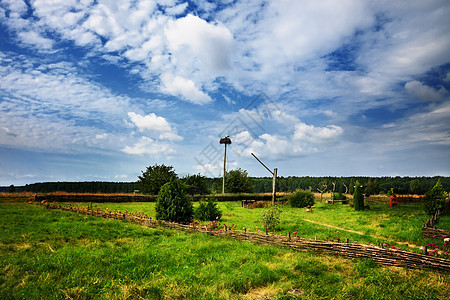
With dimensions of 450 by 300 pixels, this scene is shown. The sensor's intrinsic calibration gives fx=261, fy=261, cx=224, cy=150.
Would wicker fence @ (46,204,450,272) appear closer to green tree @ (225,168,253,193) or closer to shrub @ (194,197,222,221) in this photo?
shrub @ (194,197,222,221)

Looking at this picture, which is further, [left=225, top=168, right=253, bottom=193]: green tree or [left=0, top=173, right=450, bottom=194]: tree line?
[left=225, top=168, right=253, bottom=193]: green tree

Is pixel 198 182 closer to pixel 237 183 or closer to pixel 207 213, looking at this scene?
pixel 237 183

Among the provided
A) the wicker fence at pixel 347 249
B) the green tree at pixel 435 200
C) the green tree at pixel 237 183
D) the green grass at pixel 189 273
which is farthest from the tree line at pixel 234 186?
the green tree at pixel 435 200

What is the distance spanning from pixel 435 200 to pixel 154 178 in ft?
108

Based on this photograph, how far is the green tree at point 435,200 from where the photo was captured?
18909 millimetres

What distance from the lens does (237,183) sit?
45094 mm

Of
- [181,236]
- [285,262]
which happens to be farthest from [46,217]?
[285,262]

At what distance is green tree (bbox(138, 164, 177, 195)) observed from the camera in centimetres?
3847

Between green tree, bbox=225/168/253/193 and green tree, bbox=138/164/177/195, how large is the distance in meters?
9.90

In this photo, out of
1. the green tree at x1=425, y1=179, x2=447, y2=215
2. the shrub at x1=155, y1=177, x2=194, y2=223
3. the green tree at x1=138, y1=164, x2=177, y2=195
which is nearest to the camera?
the shrub at x1=155, y1=177, x2=194, y2=223

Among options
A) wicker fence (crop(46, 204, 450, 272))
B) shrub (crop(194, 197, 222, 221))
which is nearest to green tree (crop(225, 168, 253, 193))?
shrub (crop(194, 197, 222, 221))

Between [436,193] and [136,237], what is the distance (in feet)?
69.2

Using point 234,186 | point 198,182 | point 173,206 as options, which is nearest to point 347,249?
point 173,206

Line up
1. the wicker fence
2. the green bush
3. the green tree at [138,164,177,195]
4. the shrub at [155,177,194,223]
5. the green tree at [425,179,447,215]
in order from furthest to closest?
the green tree at [138,164,177,195], the green bush, the green tree at [425,179,447,215], the shrub at [155,177,194,223], the wicker fence
